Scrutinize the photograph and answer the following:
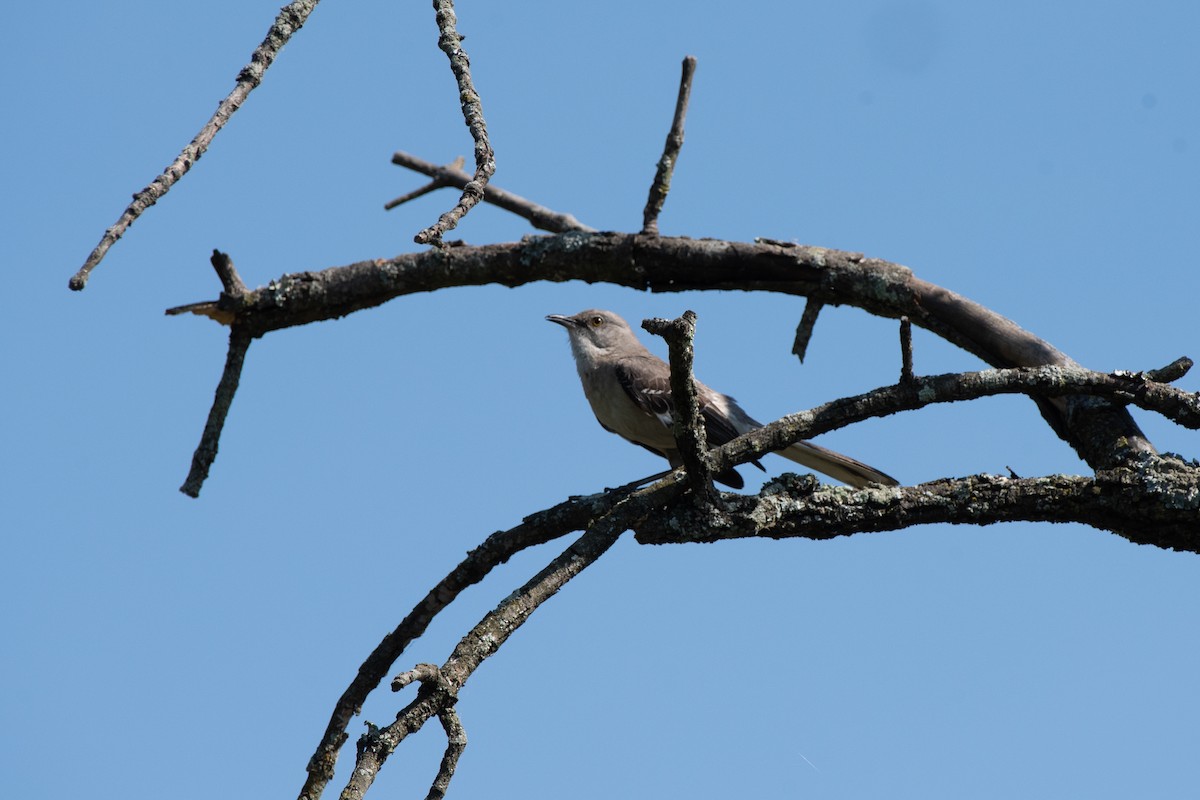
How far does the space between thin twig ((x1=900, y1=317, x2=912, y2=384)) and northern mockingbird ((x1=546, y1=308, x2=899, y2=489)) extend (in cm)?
296

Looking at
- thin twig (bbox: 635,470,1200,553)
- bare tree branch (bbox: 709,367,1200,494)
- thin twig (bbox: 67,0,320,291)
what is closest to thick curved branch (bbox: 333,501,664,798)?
thin twig (bbox: 635,470,1200,553)

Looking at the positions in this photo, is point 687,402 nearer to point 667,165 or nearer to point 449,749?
point 449,749

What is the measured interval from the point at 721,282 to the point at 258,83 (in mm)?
2444

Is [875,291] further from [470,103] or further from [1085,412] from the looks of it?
[470,103]

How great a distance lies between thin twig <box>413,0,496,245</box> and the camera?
3434 millimetres

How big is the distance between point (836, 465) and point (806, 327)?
0.98 metres

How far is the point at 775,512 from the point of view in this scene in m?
4.20

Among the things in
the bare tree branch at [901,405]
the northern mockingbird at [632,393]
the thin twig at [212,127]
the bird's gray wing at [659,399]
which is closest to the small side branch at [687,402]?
the bare tree branch at [901,405]

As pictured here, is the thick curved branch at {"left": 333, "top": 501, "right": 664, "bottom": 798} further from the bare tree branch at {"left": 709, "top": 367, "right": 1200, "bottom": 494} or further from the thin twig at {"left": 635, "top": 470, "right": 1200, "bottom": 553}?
the bare tree branch at {"left": 709, "top": 367, "right": 1200, "bottom": 494}

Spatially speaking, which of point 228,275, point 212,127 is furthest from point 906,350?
point 228,275

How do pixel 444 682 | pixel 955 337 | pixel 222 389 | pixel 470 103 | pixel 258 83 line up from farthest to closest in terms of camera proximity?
1. pixel 955 337
2. pixel 222 389
3. pixel 470 103
4. pixel 258 83
5. pixel 444 682

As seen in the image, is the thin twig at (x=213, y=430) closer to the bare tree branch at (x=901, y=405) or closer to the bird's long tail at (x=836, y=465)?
the bare tree branch at (x=901, y=405)

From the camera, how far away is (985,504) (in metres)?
4.25

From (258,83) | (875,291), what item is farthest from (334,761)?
(875,291)
